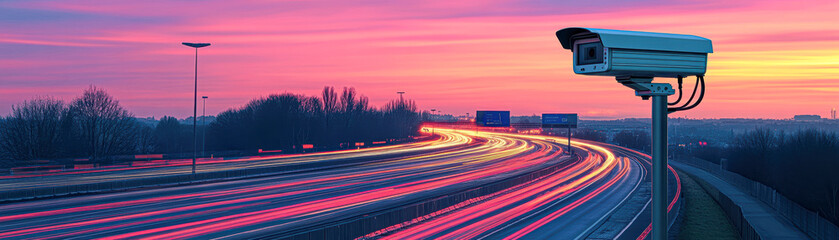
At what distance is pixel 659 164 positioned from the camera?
5395 millimetres

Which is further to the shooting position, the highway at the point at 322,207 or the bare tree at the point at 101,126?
the bare tree at the point at 101,126

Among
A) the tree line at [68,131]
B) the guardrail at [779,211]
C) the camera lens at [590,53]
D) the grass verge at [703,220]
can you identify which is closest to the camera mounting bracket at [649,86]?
the camera lens at [590,53]

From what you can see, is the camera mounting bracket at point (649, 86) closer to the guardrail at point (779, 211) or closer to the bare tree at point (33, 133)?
the guardrail at point (779, 211)

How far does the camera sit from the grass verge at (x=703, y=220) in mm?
31717

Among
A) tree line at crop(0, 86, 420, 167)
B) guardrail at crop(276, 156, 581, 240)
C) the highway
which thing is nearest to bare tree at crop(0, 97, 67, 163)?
tree line at crop(0, 86, 420, 167)

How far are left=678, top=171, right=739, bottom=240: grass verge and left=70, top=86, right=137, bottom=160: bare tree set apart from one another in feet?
227

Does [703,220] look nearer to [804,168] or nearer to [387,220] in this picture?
[387,220]

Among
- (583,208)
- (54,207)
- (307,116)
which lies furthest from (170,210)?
(307,116)

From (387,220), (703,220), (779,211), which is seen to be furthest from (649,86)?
(779,211)

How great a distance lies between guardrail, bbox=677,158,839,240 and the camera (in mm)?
28047

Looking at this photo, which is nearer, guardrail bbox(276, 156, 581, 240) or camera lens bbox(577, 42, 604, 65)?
camera lens bbox(577, 42, 604, 65)

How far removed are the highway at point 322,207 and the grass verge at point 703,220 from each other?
6.92ft

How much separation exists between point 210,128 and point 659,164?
118 m

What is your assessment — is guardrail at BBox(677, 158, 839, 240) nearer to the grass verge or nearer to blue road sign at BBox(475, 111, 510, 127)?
the grass verge
